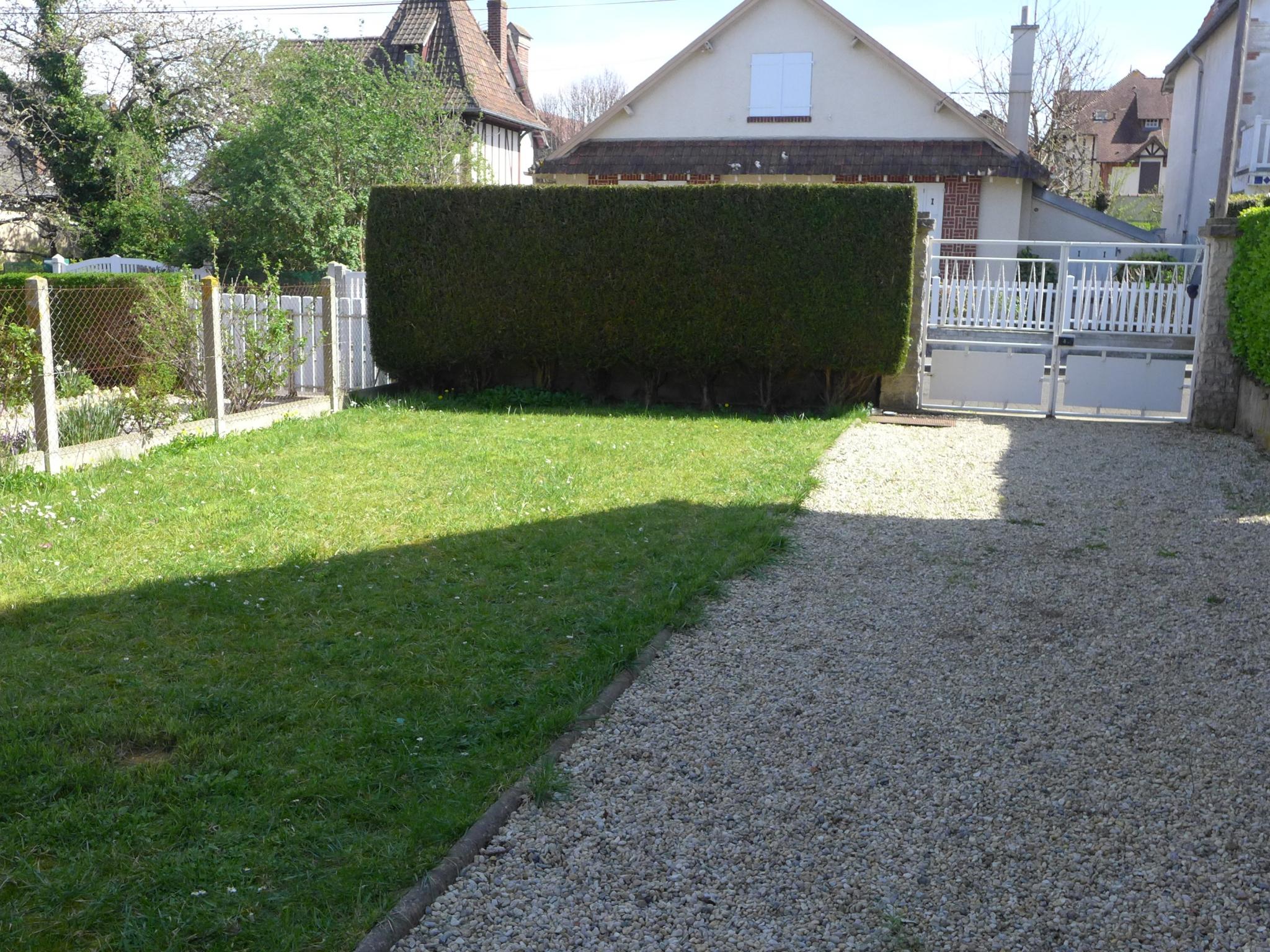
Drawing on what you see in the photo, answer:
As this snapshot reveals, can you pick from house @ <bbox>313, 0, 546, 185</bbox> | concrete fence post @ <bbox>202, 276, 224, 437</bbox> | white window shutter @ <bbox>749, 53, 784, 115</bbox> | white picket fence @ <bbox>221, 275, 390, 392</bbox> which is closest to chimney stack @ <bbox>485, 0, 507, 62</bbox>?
house @ <bbox>313, 0, 546, 185</bbox>

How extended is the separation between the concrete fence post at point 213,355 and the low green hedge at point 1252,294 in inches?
387

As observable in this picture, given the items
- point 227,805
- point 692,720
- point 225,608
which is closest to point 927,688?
point 692,720

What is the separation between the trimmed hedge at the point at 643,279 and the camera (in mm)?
12281

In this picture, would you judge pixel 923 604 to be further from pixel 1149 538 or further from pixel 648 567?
pixel 1149 538

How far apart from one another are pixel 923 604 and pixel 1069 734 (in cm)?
170

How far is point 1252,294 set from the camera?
35.8 feet

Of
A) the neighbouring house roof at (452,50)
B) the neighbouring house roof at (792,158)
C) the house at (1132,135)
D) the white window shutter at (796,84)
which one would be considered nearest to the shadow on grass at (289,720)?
the neighbouring house roof at (792,158)

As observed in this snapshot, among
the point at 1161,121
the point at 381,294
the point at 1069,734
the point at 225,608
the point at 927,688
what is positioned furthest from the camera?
the point at 1161,121

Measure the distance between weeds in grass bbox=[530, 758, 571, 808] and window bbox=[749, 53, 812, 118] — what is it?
23069 millimetres

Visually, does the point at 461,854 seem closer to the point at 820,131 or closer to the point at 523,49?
Result: the point at 820,131

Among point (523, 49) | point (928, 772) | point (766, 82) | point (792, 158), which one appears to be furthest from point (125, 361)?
point (523, 49)

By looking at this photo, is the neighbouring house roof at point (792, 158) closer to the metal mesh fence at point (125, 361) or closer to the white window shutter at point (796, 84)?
the white window shutter at point (796, 84)

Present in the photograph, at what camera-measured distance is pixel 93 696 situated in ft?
14.1

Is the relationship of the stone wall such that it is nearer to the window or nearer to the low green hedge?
the low green hedge
